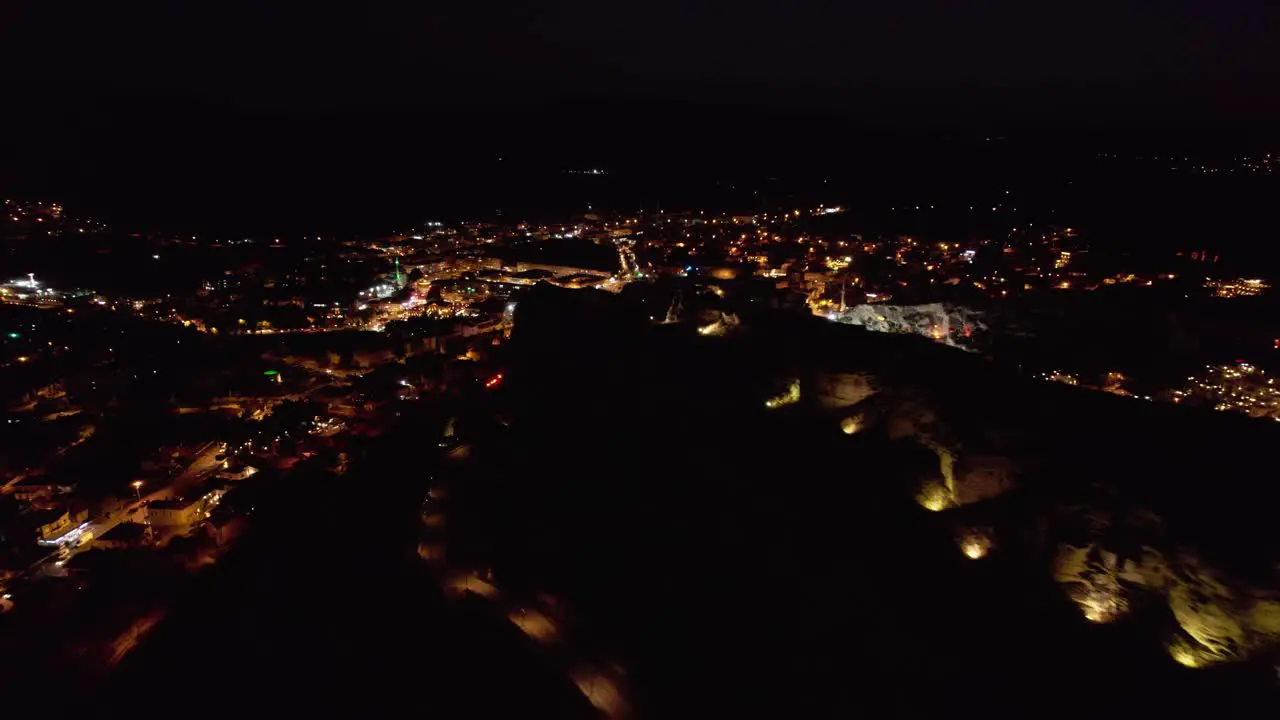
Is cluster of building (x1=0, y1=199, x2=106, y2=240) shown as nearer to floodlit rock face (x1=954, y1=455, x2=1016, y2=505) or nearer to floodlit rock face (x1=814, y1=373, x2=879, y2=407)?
floodlit rock face (x1=814, y1=373, x2=879, y2=407)

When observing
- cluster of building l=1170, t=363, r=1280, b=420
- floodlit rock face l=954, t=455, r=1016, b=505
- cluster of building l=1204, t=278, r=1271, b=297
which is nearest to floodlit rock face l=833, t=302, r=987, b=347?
cluster of building l=1170, t=363, r=1280, b=420

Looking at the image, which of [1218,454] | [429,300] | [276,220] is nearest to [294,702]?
[1218,454]

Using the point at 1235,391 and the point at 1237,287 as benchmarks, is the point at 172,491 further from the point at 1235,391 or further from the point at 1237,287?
the point at 1237,287

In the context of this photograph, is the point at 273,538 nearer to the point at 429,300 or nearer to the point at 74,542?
the point at 74,542

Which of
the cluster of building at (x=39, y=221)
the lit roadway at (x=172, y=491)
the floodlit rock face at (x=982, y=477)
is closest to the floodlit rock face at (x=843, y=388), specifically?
the floodlit rock face at (x=982, y=477)

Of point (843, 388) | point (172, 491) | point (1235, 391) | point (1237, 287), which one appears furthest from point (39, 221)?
point (1237, 287)
